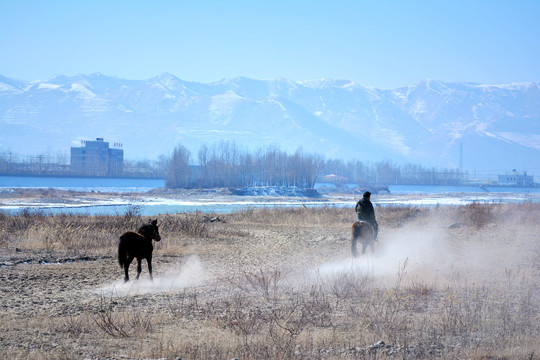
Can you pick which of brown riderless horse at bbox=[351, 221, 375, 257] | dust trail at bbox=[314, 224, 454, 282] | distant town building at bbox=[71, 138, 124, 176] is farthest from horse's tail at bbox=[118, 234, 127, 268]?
distant town building at bbox=[71, 138, 124, 176]

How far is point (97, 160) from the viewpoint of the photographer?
582ft

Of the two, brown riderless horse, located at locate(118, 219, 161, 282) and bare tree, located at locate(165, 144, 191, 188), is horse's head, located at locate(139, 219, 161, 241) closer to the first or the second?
brown riderless horse, located at locate(118, 219, 161, 282)

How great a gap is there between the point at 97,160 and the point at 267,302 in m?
173

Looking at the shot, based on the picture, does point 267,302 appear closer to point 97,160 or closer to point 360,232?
point 360,232

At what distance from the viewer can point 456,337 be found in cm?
911

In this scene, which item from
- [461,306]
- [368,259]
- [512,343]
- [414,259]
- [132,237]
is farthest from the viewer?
[414,259]

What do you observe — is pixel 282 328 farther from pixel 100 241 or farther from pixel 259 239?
pixel 259 239

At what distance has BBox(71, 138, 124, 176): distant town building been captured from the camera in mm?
166962

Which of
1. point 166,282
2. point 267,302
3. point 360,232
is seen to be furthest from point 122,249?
point 360,232

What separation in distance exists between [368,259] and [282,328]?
7.61 metres

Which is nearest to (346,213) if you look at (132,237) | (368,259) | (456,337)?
(368,259)

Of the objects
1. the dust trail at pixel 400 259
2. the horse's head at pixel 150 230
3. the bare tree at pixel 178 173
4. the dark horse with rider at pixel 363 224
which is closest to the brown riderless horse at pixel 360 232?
the dark horse with rider at pixel 363 224

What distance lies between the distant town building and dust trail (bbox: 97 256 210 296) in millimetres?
151728

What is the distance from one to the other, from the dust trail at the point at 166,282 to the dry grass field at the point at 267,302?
0.04m
